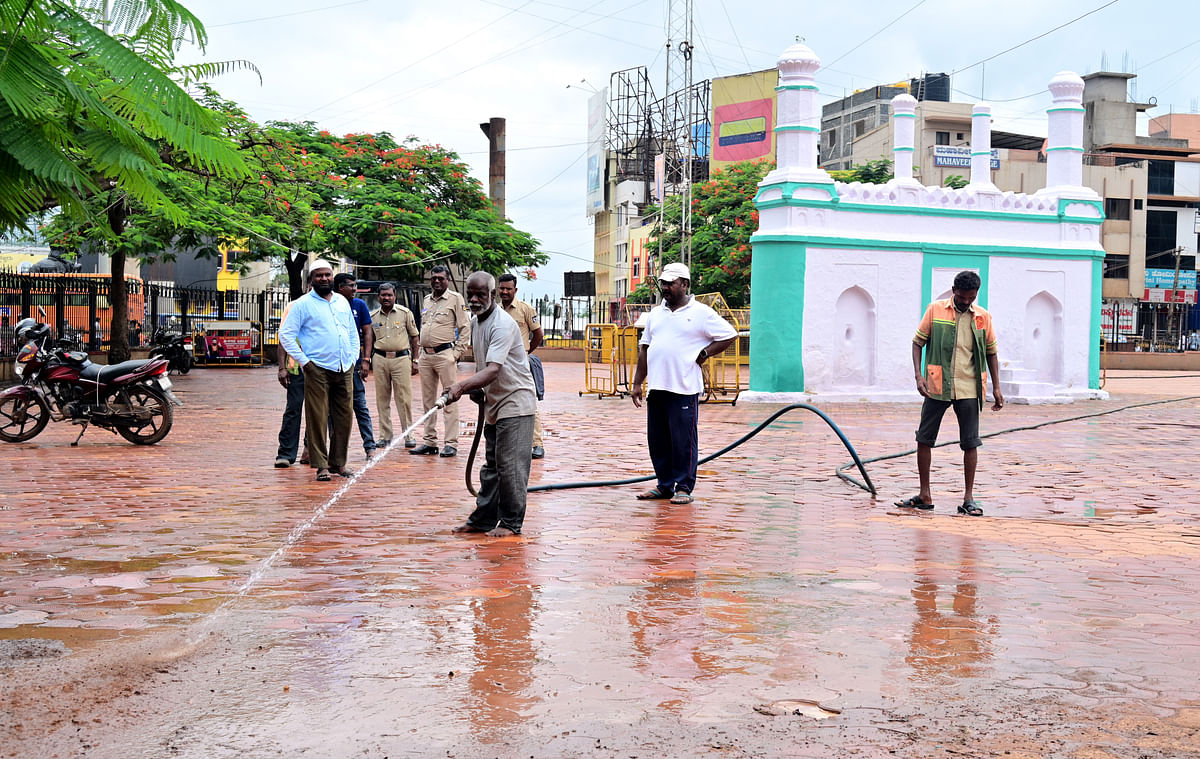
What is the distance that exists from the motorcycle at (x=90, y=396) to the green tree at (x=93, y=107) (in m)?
9.36

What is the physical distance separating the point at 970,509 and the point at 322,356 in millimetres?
5301

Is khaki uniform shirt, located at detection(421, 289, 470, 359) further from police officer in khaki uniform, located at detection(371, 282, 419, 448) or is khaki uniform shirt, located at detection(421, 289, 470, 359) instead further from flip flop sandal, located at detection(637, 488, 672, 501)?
flip flop sandal, located at detection(637, 488, 672, 501)

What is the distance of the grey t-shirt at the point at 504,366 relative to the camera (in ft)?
25.6

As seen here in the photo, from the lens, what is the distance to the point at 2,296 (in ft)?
77.6

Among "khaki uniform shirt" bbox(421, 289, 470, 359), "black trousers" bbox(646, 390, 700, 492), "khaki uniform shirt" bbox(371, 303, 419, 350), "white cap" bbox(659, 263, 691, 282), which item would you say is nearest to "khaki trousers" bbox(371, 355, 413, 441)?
"khaki uniform shirt" bbox(371, 303, 419, 350)

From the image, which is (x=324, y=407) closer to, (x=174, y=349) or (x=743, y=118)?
(x=174, y=349)

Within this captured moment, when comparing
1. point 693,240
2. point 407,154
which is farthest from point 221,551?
point 693,240

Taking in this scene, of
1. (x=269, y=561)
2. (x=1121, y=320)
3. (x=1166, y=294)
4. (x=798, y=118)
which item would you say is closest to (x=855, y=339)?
(x=798, y=118)

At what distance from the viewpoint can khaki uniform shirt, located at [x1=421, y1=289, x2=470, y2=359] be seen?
12.3 metres

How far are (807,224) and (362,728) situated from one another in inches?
814

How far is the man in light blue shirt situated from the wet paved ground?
17.2 inches

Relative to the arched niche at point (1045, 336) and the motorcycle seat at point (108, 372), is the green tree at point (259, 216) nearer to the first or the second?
the motorcycle seat at point (108, 372)

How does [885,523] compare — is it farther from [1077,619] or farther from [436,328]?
[436,328]

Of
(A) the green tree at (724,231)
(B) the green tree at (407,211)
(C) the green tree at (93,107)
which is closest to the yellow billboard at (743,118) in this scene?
(A) the green tree at (724,231)
